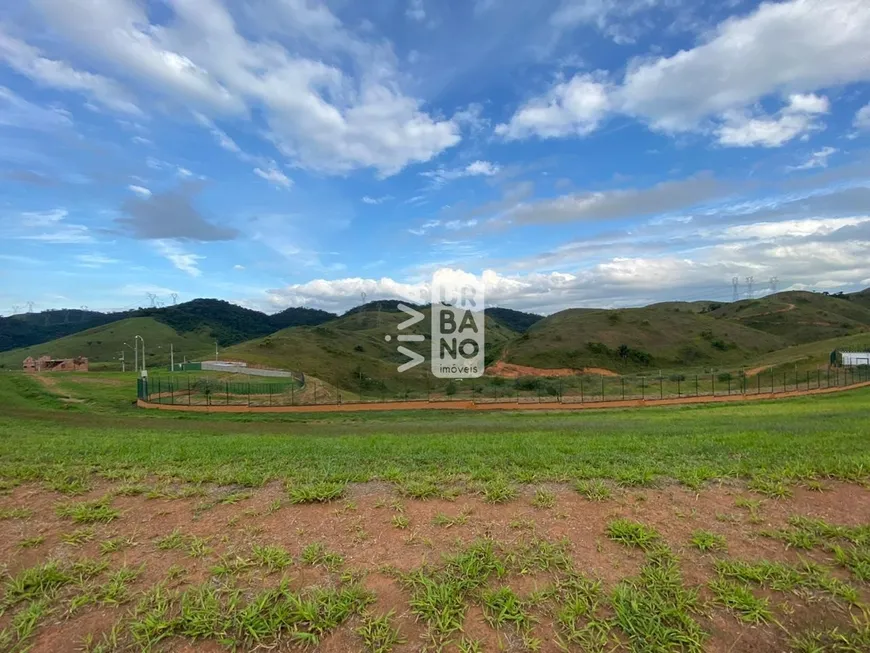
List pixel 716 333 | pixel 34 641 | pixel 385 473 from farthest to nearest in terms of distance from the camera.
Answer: pixel 716 333 → pixel 385 473 → pixel 34 641

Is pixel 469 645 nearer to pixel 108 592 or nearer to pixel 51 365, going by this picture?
pixel 108 592

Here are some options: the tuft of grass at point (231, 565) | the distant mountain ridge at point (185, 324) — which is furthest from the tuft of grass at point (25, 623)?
the distant mountain ridge at point (185, 324)

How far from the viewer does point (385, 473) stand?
6.39m

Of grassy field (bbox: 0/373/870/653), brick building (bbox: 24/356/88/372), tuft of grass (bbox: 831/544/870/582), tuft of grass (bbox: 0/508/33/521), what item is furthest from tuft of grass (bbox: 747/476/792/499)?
brick building (bbox: 24/356/88/372)

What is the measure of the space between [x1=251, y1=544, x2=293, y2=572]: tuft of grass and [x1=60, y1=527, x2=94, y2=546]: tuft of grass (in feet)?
5.73

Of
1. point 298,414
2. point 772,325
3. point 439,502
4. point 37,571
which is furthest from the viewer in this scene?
point 772,325

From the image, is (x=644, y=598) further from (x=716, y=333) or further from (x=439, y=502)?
(x=716, y=333)

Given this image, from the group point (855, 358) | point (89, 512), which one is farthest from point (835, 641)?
point (855, 358)

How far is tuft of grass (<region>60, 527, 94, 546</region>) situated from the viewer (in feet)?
15.3

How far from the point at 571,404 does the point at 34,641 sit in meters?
36.2

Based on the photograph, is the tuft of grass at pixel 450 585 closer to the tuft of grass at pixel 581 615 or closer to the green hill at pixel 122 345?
the tuft of grass at pixel 581 615

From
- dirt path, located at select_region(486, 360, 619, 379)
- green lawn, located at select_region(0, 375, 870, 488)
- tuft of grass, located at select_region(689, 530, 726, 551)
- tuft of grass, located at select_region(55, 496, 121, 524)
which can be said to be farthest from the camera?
dirt path, located at select_region(486, 360, 619, 379)

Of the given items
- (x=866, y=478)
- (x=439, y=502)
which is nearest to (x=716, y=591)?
(x=439, y=502)

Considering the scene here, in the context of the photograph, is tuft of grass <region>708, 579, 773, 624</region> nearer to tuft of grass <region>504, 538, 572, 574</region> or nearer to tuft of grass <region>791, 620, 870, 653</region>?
tuft of grass <region>791, 620, 870, 653</region>
